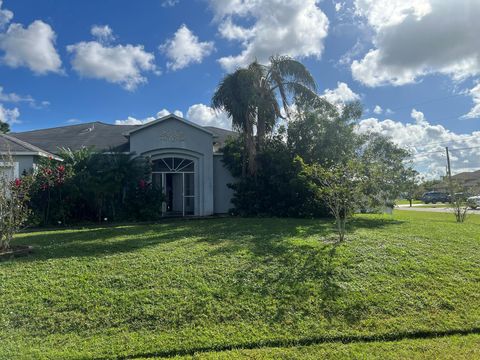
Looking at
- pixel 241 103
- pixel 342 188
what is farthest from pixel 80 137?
pixel 342 188

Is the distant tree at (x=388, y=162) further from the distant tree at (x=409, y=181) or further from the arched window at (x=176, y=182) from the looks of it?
the arched window at (x=176, y=182)

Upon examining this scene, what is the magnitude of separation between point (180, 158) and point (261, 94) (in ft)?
16.7

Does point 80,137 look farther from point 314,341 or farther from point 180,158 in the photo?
point 314,341

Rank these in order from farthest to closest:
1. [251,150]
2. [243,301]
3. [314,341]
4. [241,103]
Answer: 1. [251,150]
2. [241,103]
3. [243,301]
4. [314,341]

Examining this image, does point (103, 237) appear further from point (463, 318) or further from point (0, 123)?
point (0, 123)

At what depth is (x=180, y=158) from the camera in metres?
16.5

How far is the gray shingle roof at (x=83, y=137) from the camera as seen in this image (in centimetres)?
1731

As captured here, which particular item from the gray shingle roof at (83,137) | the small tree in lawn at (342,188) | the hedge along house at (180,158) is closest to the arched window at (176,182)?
the hedge along house at (180,158)

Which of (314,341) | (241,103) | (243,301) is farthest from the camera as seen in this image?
(241,103)

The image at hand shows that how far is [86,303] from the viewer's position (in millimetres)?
5035

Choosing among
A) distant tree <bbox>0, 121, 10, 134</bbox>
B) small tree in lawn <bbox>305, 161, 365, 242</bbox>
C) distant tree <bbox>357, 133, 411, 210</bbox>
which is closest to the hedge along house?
distant tree <bbox>357, 133, 411, 210</bbox>

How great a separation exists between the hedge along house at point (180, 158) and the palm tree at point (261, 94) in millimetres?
1901

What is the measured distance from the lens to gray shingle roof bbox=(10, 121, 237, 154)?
17312 mm

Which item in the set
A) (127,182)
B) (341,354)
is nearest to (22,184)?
(127,182)
